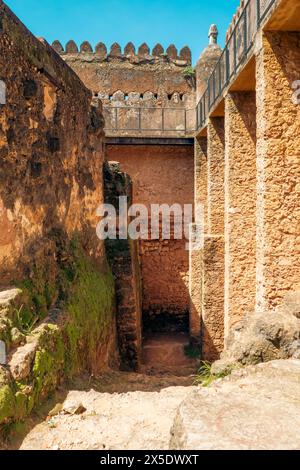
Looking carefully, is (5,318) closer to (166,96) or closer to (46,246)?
(46,246)

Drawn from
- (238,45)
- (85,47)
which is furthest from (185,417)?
(85,47)

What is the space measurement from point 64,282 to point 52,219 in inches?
31.1

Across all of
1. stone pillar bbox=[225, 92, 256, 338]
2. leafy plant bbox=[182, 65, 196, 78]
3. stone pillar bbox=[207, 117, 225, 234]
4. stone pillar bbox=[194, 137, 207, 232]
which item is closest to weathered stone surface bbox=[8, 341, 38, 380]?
stone pillar bbox=[225, 92, 256, 338]

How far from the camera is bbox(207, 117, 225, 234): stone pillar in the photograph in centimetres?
905

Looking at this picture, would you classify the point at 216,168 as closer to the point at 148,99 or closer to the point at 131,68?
the point at 148,99

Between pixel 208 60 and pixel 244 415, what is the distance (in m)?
11.5

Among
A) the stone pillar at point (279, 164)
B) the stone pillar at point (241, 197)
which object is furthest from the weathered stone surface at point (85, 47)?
the stone pillar at point (279, 164)

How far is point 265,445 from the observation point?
2.10 metres

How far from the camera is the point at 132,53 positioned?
535 inches

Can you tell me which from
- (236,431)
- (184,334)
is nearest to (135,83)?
(184,334)

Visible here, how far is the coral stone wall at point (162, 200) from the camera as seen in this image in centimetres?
1206

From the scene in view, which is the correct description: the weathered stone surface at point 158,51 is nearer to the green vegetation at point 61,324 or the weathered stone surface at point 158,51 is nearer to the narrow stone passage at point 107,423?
the green vegetation at point 61,324

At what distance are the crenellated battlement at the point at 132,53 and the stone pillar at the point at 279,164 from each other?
9155 millimetres

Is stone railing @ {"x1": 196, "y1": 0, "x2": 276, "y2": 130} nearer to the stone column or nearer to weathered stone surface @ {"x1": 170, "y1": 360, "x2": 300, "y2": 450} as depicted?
the stone column
